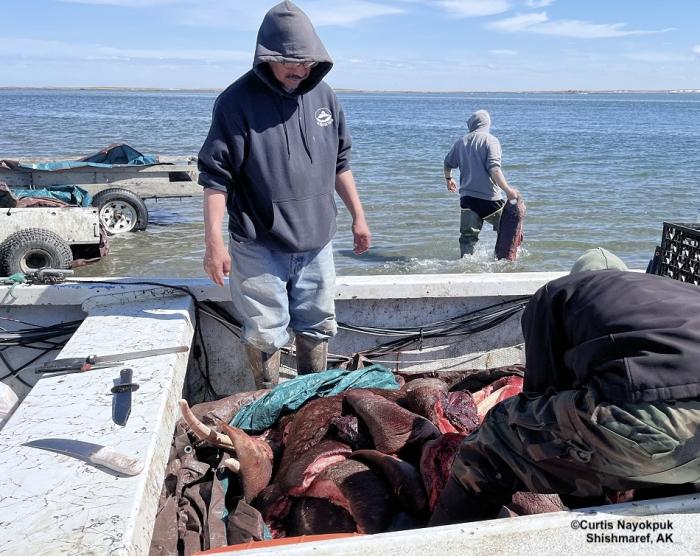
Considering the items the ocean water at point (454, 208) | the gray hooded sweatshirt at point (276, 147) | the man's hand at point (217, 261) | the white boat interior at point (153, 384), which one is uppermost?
the gray hooded sweatshirt at point (276, 147)

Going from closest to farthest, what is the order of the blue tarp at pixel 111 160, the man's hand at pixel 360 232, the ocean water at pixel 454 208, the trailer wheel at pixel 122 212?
the man's hand at pixel 360 232 < the ocean water at pixel 454 208 < the trailer wheel at pixel 122 212 < the blue tarp at pixel 111 160

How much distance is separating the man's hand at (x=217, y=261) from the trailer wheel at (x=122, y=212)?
31.7 ft

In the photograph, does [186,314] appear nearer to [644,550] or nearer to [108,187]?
[644,550]

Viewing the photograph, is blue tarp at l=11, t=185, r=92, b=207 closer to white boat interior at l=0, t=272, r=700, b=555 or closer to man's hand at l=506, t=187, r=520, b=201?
man's hand at l=506, t=187, r=520, b=201

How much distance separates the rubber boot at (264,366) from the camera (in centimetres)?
409

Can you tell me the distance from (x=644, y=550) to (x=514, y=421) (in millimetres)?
586

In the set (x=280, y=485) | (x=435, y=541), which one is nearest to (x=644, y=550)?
(x=435, y=541)

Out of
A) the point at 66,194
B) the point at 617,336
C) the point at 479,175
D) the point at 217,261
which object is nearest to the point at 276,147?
the point at 217,261

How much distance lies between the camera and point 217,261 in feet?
12.2

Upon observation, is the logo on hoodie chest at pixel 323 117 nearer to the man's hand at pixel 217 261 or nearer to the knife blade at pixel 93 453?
the man's hand at pixel 217 261

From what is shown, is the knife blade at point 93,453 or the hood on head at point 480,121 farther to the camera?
the hood on head at point 480,121

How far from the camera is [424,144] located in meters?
34.1

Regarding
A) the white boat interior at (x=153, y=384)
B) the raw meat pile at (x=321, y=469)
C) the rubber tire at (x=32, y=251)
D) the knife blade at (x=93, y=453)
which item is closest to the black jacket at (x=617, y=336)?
the white boat interior at (x=153, y=384)

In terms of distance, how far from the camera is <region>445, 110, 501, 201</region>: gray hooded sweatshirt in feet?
30.1
